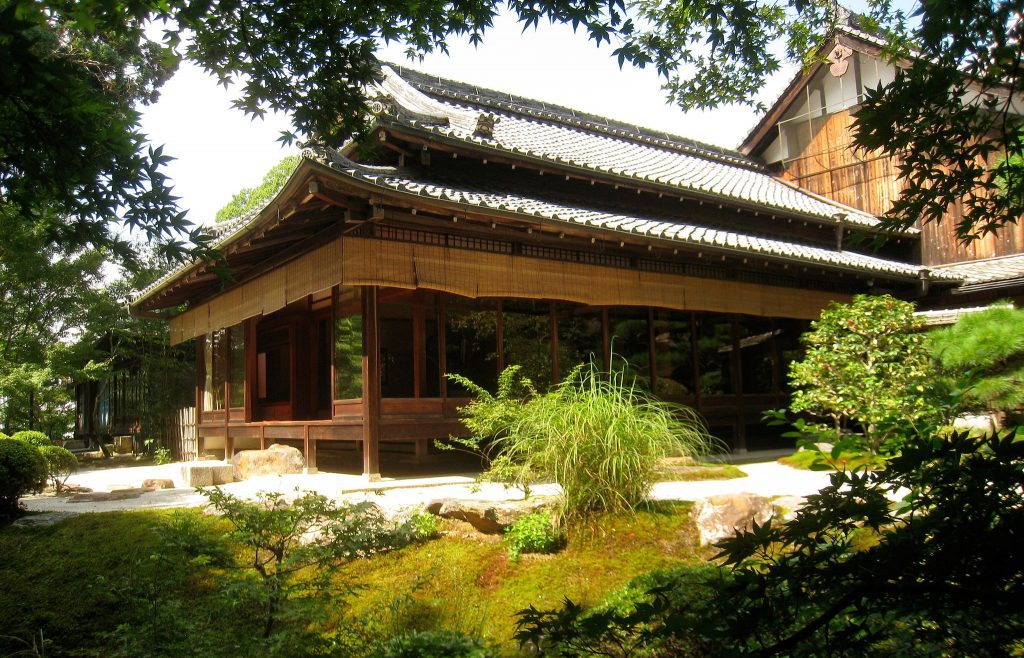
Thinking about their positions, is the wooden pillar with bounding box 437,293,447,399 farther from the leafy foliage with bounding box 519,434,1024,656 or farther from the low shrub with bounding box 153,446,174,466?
the low shrub with bounding box 153,446,174,466

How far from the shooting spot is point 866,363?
919 centimetres

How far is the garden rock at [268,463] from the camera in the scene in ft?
31.1

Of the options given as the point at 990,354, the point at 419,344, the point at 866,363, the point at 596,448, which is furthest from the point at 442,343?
the point at 990,354

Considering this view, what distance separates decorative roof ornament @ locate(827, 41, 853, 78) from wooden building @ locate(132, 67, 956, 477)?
3798mm

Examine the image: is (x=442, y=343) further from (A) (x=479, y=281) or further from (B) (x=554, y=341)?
(B) (x=554, y=341)

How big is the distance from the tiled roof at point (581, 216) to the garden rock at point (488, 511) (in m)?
3.33

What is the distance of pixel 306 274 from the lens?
9.21m

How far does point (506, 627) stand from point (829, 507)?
3.08 metres

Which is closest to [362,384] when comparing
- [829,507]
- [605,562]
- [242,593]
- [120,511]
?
[120,511]

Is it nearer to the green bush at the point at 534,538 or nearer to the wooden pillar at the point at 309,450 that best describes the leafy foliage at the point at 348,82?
the green bush at the point at 534,538

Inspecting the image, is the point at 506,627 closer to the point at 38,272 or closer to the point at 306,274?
the point at 306,274

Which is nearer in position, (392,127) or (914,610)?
(914,610)

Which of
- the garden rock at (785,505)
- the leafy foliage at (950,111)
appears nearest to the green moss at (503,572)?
the garden rock at (785,505)

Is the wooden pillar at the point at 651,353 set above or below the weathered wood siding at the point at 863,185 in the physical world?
below
